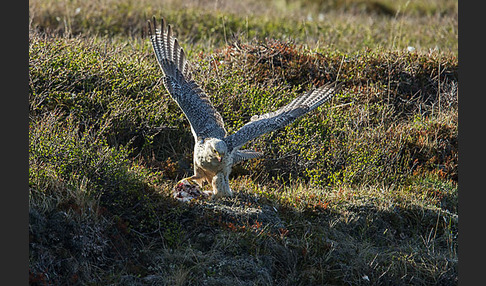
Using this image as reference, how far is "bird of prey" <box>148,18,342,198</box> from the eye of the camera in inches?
255

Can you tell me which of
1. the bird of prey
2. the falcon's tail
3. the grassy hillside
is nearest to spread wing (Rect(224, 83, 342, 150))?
the bird of prey

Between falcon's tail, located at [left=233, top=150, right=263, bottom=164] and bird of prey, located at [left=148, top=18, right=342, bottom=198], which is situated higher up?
bird of prey, located at [left=148, top=18, right=342, bottom=198]

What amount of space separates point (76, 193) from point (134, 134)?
201cm

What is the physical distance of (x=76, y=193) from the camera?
602cm

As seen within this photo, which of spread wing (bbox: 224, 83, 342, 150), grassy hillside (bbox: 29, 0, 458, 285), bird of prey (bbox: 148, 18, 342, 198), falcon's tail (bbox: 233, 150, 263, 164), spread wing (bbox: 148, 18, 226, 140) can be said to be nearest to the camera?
grassy hillside (bbox: 29, 0, 458, 285)

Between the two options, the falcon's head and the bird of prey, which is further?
the bird of prey

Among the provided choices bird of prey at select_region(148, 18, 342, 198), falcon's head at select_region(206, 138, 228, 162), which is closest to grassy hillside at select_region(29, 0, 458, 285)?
bird of prey at select_region(148, 18, 342, 198)

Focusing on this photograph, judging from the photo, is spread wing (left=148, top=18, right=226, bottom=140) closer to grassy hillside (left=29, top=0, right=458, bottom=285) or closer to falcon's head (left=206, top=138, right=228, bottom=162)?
falcon's head (left=206, top=138, right=228, bottom=162)

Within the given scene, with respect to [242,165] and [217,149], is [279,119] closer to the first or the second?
[217,149]

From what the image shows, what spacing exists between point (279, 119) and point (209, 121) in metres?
0.87

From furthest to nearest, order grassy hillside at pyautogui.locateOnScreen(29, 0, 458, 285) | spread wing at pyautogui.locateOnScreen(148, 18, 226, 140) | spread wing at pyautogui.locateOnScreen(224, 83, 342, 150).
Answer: spread wing at pyautogui.locateOnScreen(148, 18, 226, 140) < spread wing at pyautogui.locateOnScreen(224, 83, 342, 150) < grassy hillside at pyautogui.locateOnScreen(29, 0, 458, 285)

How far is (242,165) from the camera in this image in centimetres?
786

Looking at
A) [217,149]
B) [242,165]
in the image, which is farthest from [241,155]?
[242,165]

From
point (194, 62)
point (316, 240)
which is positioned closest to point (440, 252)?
point (316, 240)
